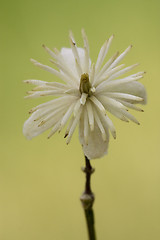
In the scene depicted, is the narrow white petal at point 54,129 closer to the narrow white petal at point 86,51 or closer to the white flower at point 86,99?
the white flower at point 86,99

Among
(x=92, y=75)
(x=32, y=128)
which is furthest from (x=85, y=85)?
(x=32, y=128)

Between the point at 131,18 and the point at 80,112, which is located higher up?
the point at 131,18

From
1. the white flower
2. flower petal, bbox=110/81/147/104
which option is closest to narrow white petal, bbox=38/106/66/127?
the white flower

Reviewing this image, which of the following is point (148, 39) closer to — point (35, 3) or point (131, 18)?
point (131, 18)

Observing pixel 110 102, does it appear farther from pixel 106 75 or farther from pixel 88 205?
pixel 88 205

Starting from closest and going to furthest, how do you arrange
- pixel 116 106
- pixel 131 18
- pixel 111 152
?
pixel 116 106, pixel 111 152, pixel 131 18

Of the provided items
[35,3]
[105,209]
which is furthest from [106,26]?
[105,209]

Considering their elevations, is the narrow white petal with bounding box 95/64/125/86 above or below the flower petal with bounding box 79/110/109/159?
above

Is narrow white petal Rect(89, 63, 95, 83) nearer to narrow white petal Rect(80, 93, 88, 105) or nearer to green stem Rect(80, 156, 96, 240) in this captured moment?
narrow white petal Rect(80, 93, 88, 105)
